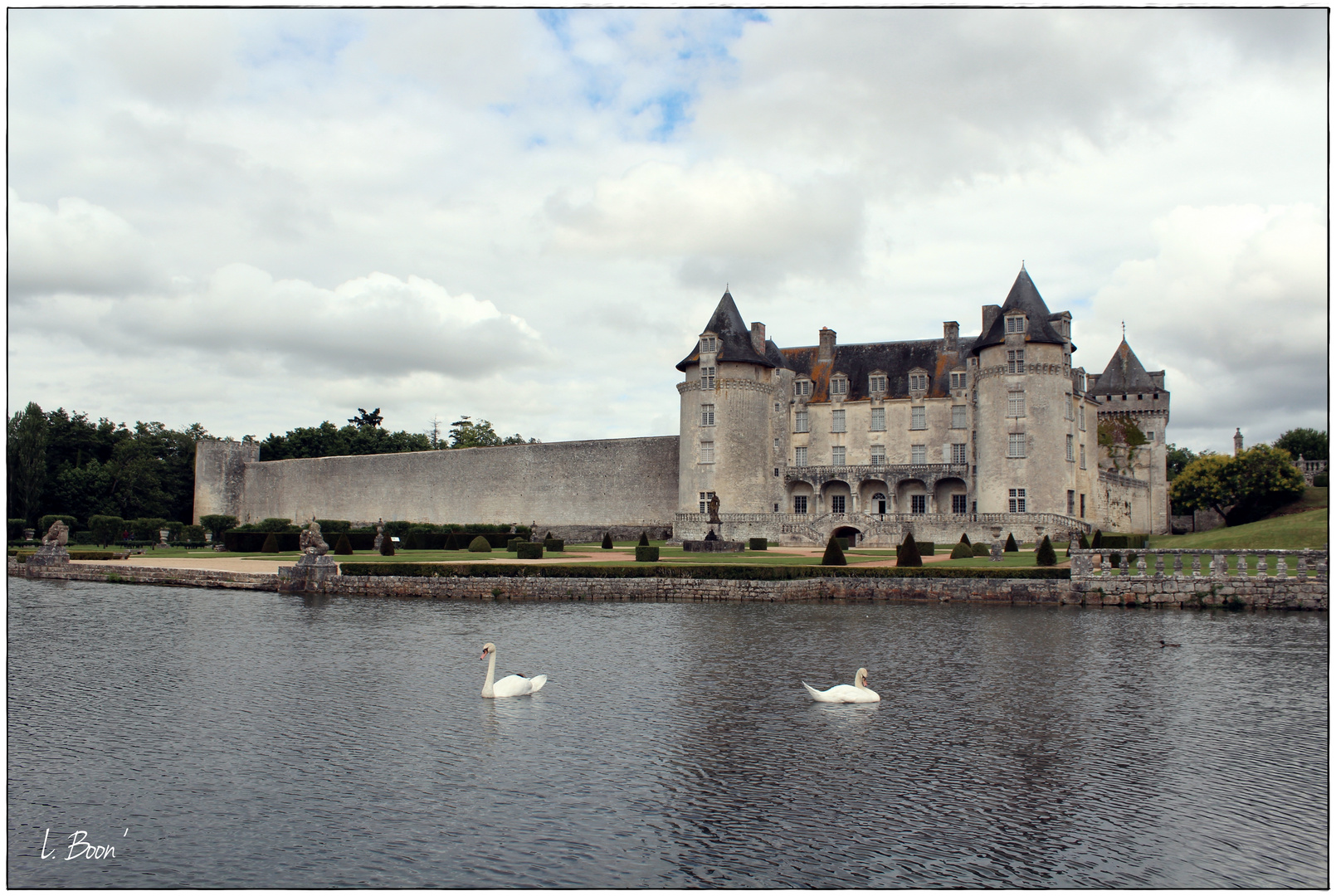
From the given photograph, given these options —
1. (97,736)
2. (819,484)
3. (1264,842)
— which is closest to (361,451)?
(819,484)

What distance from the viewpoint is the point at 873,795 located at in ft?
25.3

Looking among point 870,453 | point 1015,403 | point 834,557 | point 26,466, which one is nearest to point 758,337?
point 870,453

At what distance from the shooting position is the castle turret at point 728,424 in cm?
4528

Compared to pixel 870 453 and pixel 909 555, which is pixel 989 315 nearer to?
pixel 870 453

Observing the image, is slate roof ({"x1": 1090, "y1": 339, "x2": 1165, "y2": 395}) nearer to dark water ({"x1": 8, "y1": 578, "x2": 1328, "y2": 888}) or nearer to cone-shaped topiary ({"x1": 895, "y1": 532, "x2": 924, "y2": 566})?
cone-shaped topiary ({"x1": 895, "y1": 532, "x2": 924, "y2": 566})

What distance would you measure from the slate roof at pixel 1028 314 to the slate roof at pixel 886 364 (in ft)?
9.27

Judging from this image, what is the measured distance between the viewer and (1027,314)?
40500 mm

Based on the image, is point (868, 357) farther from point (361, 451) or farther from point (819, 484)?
point (361, 451)

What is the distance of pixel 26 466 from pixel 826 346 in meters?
38.5

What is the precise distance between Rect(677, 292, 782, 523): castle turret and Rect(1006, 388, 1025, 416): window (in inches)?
419

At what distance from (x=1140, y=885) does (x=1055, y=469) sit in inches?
1435
